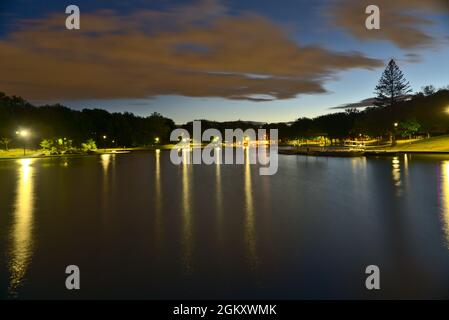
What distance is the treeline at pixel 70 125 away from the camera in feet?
261

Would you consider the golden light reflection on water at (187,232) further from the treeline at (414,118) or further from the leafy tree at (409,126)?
the leafy tree at (409,126)

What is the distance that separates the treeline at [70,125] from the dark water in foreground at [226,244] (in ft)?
222

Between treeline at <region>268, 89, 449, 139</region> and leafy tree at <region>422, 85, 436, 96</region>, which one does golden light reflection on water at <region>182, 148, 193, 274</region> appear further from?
leafy tree at <region>422, 85, 436, 96</region>

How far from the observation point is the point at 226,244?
955 centimetres

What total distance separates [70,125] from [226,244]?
269 feet

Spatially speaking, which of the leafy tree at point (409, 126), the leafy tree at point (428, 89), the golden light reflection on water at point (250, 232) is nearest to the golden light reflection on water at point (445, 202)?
the golden light reflection on water at point (250, 232)

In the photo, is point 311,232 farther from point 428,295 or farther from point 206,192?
point 206,192

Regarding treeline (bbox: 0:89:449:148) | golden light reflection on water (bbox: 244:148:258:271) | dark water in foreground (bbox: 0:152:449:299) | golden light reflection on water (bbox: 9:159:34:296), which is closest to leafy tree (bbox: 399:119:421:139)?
treeline (bbox: 0:89:449:148)

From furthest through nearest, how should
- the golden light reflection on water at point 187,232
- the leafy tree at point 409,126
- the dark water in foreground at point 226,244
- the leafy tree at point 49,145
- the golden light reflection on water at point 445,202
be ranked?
the leafy tree at point 409,126, the leafy tree at point 49,145, the golden light reflection on water at point 445,202, the golden light reflection on water at point 187,232, the dark water in foreground at point 226,244

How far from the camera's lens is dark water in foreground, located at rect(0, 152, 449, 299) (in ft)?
22.7

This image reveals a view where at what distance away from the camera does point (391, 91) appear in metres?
88.0

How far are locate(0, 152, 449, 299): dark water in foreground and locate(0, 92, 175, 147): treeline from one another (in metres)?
67.6

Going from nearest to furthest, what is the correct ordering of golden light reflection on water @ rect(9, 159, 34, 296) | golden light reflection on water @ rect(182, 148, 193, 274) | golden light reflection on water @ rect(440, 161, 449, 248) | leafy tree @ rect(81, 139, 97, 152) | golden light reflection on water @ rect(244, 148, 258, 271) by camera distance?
golden light reflection on water @ rect(9, 159, 34, 296)
golden light reflection on water @ rect(182, 148, 193, 274)
golden light reflection on water @ rect(244, 148, 258, 271)
golden light reflection on water @ rect(440, 161, 449, 248)
leafy tree @ rect(81, 139, 97, 152)
